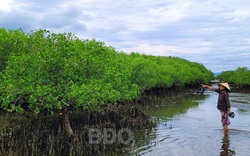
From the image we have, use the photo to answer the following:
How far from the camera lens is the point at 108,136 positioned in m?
12.6

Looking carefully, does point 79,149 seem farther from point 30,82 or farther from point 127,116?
point 127,116

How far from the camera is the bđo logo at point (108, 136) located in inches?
463

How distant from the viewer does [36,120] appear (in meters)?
13.9

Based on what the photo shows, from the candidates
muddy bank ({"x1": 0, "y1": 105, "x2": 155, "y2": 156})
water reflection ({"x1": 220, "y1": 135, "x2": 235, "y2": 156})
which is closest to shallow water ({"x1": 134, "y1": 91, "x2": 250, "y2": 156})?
water reflection ({"x1": 220, "y1": 135, "x2": 235, "y2": 156})

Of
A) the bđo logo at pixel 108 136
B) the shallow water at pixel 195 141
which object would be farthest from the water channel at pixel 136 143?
the bđo logo at pixel 108 136

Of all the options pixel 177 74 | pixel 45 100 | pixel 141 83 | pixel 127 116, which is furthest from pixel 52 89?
pixel 177 74

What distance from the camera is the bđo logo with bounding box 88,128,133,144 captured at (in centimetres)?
1175

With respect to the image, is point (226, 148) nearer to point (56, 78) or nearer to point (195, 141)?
point (195, 141)

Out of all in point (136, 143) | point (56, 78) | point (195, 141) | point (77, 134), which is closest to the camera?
point (77, 134)

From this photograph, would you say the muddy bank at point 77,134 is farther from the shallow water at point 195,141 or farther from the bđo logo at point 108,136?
the shallow water at point 195,141

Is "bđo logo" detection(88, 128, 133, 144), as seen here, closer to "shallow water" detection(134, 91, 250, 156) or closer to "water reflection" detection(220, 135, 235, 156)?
"shallow water" detection(134, 91, 250, 156)

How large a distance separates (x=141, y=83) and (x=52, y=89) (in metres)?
18.3

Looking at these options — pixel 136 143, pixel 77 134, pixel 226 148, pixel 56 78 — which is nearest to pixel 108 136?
pixel 136 143

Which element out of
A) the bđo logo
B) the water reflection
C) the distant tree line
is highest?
the distant tree line
